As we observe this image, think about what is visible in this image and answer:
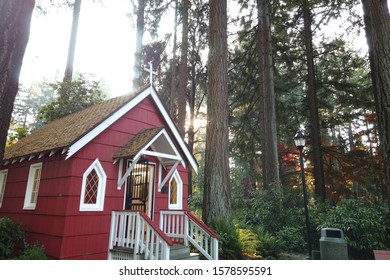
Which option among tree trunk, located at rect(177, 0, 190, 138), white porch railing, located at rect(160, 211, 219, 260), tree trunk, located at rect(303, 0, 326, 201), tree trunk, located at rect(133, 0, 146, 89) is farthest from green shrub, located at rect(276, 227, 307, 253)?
tree trunk, located at rect(133, 0, 146, 89)

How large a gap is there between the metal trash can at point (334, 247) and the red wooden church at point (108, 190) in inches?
89.7

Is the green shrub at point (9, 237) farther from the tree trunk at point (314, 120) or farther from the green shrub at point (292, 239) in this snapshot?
the tree trunk at point (314, 120)

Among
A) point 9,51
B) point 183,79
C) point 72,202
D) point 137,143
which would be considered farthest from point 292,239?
point 183,79

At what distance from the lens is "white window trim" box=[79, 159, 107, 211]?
231 inches

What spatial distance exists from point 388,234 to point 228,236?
469cm

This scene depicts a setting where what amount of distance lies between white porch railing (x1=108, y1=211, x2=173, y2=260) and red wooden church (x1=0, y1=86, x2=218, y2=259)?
2 centimetres

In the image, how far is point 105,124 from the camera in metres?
6.44

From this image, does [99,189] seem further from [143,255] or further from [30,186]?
[30,186]

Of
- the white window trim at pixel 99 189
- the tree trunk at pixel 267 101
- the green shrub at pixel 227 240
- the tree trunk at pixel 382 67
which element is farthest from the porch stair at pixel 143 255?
the tree trunk at pixel 267 101

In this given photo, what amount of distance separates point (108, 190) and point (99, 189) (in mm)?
227

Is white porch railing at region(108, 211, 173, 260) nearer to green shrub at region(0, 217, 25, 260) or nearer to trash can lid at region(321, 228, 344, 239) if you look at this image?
green shrub at region(0, 217, 25, 260)

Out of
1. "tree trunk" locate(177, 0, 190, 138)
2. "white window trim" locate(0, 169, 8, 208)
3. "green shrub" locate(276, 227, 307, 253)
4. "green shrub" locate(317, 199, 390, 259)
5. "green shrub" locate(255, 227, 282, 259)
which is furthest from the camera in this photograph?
"tree trunk" locate(177, 0, 190, 138)

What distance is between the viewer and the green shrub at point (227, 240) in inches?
261

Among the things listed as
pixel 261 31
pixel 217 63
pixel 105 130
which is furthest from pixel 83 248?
pixel 261 31
